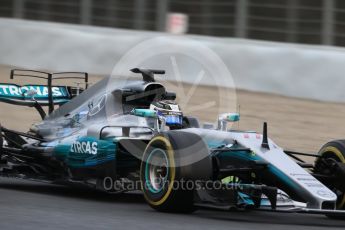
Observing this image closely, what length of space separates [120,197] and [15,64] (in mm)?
9548

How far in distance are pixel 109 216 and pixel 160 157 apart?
72cm

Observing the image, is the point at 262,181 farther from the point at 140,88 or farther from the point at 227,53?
the point at 227,53

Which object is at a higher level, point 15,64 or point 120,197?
point 15,64

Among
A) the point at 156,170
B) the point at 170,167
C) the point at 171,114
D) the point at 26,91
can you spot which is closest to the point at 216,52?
the point at 26,91

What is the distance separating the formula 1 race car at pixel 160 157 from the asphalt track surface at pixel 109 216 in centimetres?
17

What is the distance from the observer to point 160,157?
7.93 m

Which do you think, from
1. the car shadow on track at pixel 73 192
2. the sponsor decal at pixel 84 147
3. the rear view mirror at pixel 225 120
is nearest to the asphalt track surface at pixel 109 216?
the car shadow on track at pixel 73 192

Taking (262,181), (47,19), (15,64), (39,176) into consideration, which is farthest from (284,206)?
(47,19)

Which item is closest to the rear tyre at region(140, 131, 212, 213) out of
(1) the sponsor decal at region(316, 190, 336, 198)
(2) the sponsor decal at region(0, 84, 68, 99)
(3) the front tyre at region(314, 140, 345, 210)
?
(1) the sponsor decal at region(316, 190, 336, 198)

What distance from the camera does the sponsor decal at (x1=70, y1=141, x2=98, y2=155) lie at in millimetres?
8695

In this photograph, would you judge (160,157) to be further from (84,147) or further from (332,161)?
(332,161)

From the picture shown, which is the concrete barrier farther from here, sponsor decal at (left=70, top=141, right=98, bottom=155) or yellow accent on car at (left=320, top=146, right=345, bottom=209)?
sponsor decal at (left=70, top=141, right=98, bottom=155)

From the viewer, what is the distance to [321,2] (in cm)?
1583

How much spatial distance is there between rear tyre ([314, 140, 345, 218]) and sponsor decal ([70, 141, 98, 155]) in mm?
2186
